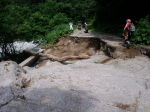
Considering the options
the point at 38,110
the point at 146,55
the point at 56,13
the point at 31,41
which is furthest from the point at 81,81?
the point at 56,13

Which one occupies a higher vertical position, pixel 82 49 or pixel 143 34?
pixel 143 34

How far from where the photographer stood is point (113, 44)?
39.2 feet

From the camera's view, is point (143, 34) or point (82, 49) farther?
point (82, 49)

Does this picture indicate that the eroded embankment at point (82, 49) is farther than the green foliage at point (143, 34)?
No

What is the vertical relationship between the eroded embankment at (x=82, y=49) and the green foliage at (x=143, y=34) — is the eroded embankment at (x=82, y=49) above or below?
below

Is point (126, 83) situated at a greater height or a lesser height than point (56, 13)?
lesser

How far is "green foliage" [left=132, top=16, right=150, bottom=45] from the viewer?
1152cm

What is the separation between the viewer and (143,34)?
11.8 m

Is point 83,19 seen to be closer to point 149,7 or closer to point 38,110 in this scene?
point 149,7

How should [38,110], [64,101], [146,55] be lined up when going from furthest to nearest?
[146,55]
[64,101]
[38,110]

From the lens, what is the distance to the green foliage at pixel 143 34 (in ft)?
37.8

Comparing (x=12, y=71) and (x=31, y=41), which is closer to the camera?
(x=12, y=71)

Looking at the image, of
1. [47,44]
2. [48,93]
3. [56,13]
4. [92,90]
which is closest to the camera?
[48,93]

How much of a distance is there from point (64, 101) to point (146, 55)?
6.66 m
